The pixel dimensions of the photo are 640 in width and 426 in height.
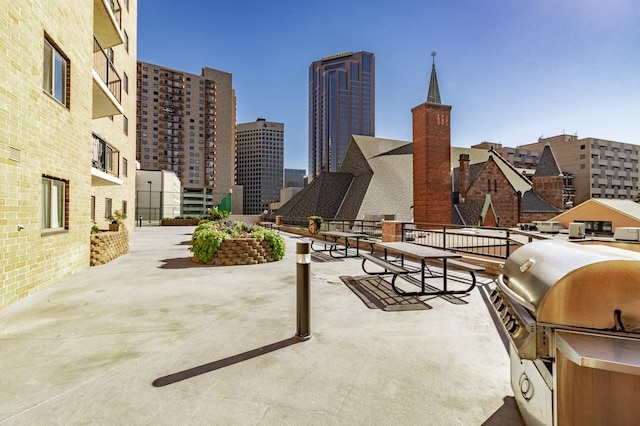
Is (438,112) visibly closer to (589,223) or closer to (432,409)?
(589,223)

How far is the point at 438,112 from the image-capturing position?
26.6m

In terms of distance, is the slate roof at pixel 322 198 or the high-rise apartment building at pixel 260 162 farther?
the high-rise apartment building at pixel 260 162

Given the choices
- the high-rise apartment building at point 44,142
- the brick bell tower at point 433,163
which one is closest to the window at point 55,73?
the high-rise apartment building at point 44,142

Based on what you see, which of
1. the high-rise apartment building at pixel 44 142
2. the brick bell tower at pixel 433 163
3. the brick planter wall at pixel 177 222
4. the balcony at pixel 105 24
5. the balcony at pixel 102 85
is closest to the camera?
the high-rise apartment building at pixel 44 142

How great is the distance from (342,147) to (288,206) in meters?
141

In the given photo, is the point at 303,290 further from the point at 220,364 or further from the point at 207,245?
the point at 207,245

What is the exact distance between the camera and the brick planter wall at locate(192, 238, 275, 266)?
397 inches

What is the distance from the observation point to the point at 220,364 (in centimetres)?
338

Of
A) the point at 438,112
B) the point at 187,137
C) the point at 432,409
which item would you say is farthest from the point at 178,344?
the point at 187,137

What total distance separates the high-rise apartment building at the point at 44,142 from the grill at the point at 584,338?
307 inches

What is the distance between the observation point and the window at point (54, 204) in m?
7.52

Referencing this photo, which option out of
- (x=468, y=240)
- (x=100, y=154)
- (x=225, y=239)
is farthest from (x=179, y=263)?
(x=468, y=240)

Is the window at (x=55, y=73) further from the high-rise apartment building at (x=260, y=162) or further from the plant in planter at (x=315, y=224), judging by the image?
the high-rise apartment building at (x=260, y=162)

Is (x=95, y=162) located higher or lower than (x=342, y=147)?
lower
